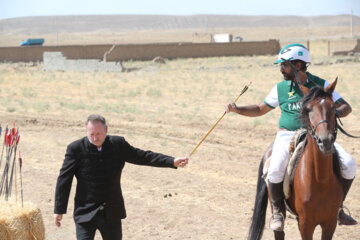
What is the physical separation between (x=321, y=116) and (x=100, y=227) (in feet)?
7.85

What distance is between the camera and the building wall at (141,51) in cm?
4809

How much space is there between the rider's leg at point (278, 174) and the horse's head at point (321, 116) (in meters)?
0.68

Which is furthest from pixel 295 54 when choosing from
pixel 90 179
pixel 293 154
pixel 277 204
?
pixel 90 179

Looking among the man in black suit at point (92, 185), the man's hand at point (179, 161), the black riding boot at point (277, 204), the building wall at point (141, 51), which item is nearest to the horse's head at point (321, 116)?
the black riding boot at point (277, 204)

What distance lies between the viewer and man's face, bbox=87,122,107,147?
5.36 meters

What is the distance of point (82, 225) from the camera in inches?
217

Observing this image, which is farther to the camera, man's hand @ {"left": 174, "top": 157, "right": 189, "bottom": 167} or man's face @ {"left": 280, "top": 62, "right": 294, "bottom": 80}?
man's face @ {"left": 280, "top": 62, "right": 294, "bottom": 80}

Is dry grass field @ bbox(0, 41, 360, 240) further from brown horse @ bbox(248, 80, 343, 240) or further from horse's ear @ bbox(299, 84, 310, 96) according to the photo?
horse's ear @ bbox(299, 84, 310, 96)

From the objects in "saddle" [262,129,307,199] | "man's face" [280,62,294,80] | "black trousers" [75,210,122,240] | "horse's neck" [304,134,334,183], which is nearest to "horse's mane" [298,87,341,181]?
"horse's neck" [304,134,334,183]

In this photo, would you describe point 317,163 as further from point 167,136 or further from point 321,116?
point 167,136

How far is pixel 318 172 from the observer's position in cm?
585

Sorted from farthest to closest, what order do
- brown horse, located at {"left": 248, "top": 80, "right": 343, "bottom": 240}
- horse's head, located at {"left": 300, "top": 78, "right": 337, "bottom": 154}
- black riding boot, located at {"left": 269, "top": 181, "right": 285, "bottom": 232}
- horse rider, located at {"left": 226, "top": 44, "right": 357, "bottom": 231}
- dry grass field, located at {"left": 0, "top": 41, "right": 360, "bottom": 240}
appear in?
dry grass field, located at {"left": 0, "top": 41, "right": 360, "bottom": 240}
black riding boot, located at {"left": 269, "top": 181, "right": 285, "bottom": 232}
horse rider, located at {"left": 226, "top": 44, "right": 357, "bottom": 231}
brown horse, located at {"left": 248, "top": 80, "right": 343, "bottom": 240}
horse's head, located at {"left": 300, "top": 78, "right": 337, "bottom": 154}

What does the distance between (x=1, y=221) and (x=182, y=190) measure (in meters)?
5.25

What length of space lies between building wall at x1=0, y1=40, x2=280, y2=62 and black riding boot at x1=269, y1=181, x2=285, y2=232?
41.7 m
